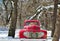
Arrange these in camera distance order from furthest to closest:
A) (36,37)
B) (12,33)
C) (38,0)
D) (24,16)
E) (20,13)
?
(24,16)
(20,13)
(38,0)
(12,33)
(36,37)

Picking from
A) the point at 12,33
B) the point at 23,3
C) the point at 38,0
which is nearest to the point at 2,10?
the point at 23,3

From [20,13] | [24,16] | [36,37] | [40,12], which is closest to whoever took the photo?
[36,37]

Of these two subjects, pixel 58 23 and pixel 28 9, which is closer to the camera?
pixel 58 23

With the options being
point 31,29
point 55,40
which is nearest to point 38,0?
point 31,29

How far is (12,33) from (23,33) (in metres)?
2.31

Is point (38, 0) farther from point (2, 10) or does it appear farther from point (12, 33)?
point (12, 33)

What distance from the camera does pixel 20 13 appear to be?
27953 mm

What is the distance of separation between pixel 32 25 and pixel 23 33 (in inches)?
35.3

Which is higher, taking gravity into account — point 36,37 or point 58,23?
point 58,23

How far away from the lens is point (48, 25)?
88.7 feet

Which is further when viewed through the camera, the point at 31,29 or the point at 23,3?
the point at 23,3

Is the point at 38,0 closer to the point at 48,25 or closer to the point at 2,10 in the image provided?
the point at 48,25

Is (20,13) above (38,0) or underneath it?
underneath

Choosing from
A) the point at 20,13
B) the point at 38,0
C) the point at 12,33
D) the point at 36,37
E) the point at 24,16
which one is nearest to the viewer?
the point at 36,37
